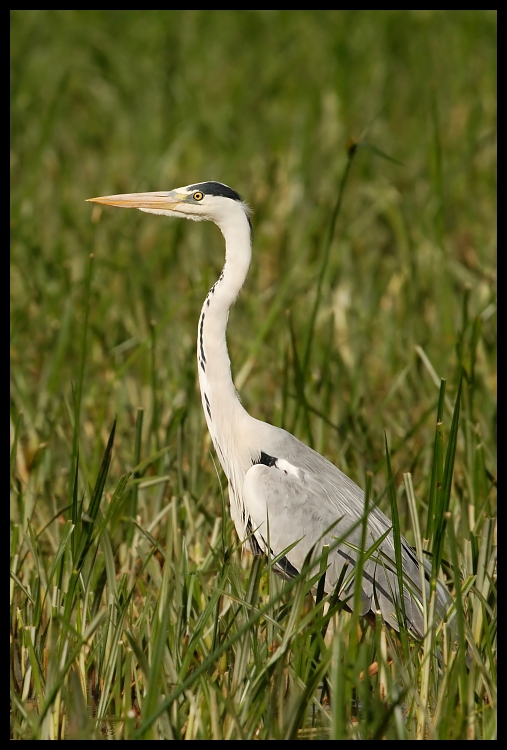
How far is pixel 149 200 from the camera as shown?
3541mm

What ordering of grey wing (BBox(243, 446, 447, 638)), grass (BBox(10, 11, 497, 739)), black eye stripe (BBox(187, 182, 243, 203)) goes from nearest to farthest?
grass (BBox(10, 11, 497, 739))
grey wing (BBox(243, 446, 447, 638))
black eye stripe (BBox(187, 182, 243, 203))

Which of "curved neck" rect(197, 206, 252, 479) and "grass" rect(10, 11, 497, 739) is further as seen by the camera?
"curved neck" rect(197, 206, 252, 479)

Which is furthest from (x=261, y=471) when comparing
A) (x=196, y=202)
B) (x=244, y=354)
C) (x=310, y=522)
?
(x=244, y=354)

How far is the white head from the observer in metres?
3.45

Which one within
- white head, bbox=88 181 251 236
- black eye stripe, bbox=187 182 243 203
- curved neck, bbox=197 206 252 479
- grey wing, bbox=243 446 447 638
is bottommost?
grey wing, bbox=243 446 447 638

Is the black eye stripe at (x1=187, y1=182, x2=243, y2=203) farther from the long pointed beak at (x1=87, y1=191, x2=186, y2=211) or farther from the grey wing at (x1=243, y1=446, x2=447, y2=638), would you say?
the grey wing at (x1=243, y1=446, x2=447, y2=638)

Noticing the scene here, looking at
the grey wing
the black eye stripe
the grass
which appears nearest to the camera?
the grass

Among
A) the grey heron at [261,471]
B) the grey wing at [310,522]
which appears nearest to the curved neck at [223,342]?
the grey heron at [261,471]

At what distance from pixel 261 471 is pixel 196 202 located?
870 millimetres

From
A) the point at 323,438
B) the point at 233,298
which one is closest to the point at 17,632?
the point at 233,298

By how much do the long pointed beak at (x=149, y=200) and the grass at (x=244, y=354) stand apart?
0.39 metres

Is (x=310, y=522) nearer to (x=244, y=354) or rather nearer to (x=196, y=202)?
(x=196, y=202)

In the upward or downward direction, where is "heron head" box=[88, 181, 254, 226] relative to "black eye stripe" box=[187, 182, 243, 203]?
downward

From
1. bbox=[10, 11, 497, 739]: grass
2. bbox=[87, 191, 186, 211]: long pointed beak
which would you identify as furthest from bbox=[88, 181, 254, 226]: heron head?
bbox=[10, 11, 497, 739]: grass
